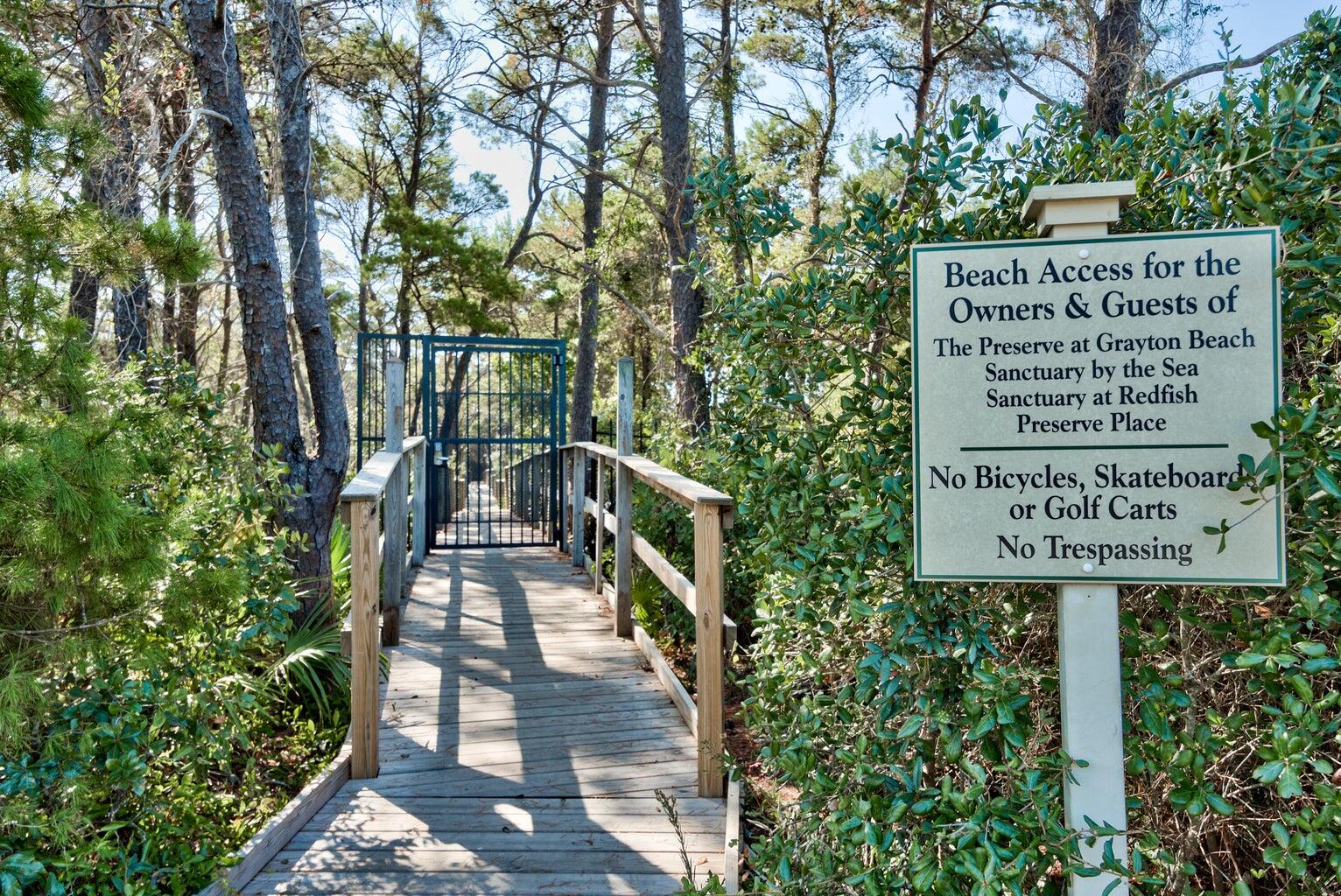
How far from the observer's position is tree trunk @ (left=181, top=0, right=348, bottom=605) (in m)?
4.58

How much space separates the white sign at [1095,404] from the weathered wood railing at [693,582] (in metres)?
1.39

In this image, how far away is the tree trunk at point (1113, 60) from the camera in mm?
6855

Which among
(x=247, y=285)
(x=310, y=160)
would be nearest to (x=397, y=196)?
(x=310, y=160)

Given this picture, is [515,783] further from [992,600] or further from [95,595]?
[992,600]

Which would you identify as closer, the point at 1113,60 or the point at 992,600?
the point at 992,600

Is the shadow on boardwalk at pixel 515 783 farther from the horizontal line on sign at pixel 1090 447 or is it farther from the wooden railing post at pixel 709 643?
the horizontal line on sign at pixel 1090 447

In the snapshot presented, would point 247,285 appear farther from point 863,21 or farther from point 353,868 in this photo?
point 863,21

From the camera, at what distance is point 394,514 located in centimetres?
557

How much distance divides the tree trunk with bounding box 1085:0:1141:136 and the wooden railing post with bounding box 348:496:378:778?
20.3 feet

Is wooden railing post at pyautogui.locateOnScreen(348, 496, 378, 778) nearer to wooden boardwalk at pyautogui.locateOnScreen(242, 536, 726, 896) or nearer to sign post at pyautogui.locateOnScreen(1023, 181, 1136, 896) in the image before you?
wooden boardwalk at pyautogui.locateOnScreen(242, 536, 726, 896)

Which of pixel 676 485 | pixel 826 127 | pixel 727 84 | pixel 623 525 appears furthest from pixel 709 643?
pixel 826 127

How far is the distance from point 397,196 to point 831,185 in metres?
6.80

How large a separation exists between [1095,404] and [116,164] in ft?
17.3

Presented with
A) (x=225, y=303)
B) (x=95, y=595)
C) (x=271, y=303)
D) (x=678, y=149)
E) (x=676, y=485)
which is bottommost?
(x=95, y=595)
